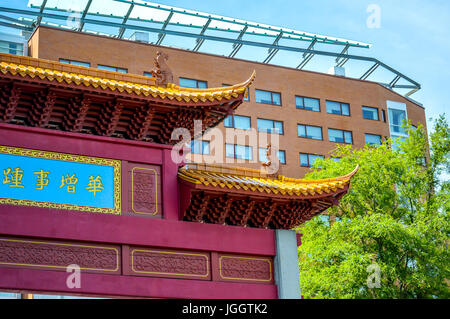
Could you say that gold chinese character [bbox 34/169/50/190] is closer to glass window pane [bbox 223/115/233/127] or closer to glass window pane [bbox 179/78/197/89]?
glass window pane [bbox 179/78/197/89]

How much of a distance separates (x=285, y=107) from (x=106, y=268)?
101 feet

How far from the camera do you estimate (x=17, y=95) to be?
14.5 meters

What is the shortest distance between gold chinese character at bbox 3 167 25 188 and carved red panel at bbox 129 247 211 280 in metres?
2.48

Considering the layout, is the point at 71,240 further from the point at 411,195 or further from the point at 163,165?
the point at 411,195

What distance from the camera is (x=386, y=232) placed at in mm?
26172

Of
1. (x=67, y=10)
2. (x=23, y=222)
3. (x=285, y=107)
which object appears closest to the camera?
(x=23, y=222)

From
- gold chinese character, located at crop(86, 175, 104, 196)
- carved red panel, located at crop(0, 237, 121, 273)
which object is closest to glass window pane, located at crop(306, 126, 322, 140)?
gold chinese character, located at crop(86, 175, 104, 196)

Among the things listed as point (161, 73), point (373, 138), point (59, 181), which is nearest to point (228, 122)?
point (373, 138)

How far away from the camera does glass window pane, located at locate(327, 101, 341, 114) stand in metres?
45.9

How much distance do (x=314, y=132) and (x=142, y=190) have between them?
30446 millimetres

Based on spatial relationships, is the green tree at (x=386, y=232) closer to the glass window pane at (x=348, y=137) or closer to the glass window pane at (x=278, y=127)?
the glass window pane at (x=278, y=127)

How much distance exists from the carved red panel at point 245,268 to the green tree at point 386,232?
1048 centimetres
